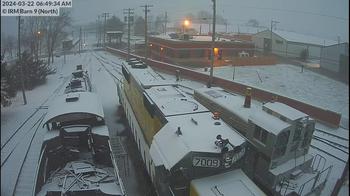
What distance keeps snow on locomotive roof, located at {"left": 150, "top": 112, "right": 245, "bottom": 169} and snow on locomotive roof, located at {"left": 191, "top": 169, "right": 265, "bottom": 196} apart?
968 millimetres

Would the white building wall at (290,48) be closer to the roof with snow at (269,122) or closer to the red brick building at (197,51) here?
the red brick building at (197,51)

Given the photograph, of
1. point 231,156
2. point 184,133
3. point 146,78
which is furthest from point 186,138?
point 146,78

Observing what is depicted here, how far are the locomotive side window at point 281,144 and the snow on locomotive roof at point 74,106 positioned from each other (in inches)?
326

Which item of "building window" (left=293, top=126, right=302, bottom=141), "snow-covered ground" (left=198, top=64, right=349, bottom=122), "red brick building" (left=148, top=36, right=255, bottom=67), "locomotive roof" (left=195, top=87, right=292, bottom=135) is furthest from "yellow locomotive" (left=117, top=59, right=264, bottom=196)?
"red brick building" (left=148, top=36, right=255, bottom=67)

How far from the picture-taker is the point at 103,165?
12.5 metres

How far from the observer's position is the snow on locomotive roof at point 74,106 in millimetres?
13570

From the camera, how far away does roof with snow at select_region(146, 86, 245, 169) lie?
31.0 ft

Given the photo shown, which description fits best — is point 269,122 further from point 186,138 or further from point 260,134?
point 186,138

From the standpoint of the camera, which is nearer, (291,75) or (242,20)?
(291,75)

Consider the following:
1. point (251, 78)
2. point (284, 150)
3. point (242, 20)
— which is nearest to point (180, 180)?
point (284, 150)

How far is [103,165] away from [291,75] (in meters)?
33.2

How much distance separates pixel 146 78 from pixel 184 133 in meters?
7.87

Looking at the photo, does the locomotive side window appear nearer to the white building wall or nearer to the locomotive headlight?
the locomotive headlight

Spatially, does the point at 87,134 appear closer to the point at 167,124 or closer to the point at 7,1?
the point at 167,124
